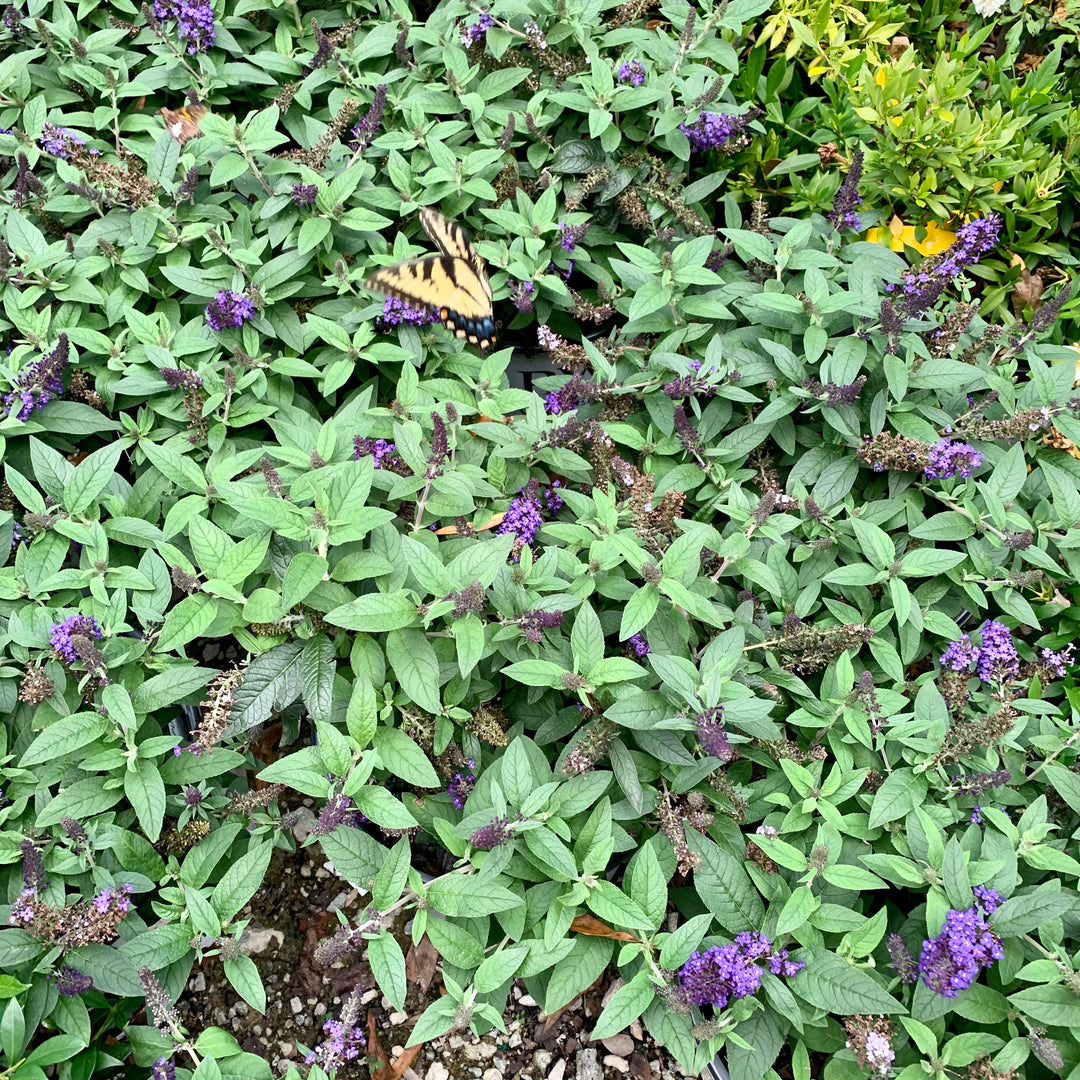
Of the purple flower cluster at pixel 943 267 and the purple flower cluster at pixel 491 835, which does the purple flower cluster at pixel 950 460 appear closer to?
the purple flower cluster at pixel 943 267

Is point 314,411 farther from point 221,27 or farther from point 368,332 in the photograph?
point 221,27

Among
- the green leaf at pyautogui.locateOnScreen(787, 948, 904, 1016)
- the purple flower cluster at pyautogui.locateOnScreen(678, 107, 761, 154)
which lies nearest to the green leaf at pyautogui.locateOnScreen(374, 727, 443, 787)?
the green leaf at pyautogui.locateOnScreen(787, 948, 904, 1016)

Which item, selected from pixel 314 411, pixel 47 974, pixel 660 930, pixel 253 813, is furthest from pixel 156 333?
pixel 660 930

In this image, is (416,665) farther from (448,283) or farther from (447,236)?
(447,236)

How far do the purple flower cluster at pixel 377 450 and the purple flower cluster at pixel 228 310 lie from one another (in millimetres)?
801

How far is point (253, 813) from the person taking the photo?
280 centimetres

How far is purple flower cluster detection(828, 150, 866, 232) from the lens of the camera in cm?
350

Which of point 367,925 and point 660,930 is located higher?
point 367,925

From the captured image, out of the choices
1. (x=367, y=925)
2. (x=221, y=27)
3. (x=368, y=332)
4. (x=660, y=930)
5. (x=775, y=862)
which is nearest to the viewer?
(x=367, y=925)

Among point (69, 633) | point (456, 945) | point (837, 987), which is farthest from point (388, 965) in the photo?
point (69, 633)

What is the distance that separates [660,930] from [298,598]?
66.4 inches

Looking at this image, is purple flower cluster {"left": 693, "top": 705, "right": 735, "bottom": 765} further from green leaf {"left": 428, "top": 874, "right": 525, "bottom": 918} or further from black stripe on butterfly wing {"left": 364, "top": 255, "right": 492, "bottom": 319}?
black stripe on butterfly wing {"left": 364, "top": 255, "right": 492, "bottom": 319}

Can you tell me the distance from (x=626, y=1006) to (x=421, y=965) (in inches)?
32.4

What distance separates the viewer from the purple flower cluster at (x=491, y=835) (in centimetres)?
244
